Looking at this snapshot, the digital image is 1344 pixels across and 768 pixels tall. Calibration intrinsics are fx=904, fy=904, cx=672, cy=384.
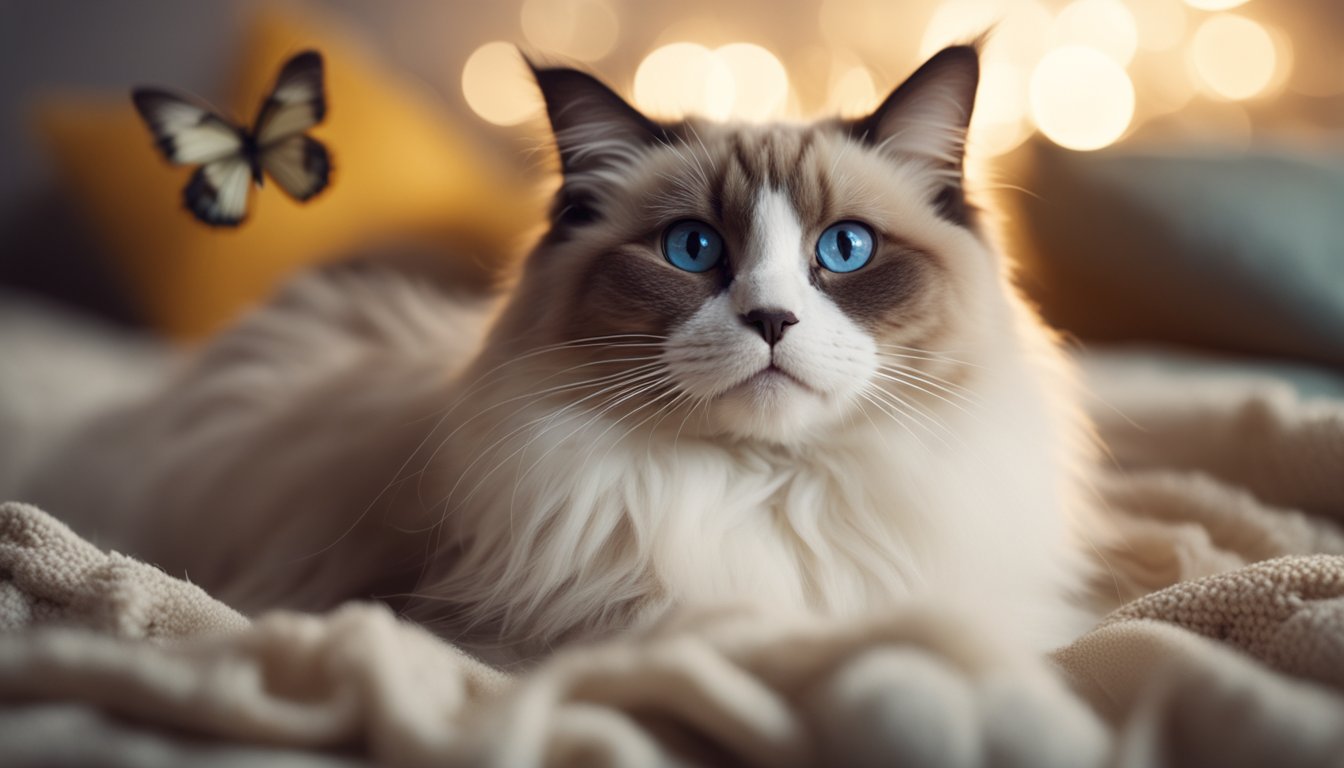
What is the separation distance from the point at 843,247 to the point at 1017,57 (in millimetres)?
2583

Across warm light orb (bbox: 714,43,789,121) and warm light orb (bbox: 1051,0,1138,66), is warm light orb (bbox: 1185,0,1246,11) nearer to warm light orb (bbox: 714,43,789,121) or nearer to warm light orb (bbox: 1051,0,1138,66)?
warm light orb (bbox: 1051,0,1138,66)

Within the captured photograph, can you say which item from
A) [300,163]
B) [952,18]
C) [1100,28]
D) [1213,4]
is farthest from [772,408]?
[1213,4]

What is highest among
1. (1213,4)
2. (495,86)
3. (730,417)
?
(1213,4)

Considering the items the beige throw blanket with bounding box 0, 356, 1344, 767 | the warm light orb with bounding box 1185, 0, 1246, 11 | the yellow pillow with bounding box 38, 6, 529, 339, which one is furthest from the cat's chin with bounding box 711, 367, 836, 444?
the warm light orb with bounding box 1185, 0, 1246, 11

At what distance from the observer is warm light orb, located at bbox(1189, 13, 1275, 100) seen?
326 centimetres

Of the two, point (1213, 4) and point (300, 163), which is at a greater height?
point (1213, 4)

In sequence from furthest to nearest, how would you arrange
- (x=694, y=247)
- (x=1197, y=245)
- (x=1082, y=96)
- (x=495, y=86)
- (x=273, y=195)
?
(x=495, y=86) < (x=1082, y=96) < (x=273, y=195) < (x=1197, y=245) < (x=694, y=247)

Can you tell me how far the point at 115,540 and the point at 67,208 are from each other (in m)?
2.48

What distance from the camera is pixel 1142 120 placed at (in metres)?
3.27

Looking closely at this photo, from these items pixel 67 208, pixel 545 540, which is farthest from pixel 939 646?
pixel 67 208

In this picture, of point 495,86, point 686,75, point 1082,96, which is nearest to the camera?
point 1082,96

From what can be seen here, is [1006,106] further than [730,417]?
Yes

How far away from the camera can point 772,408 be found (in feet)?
3.49

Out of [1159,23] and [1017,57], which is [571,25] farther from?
[1159,23]
